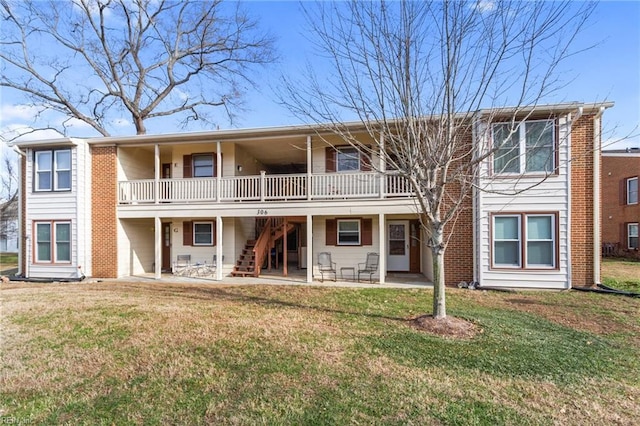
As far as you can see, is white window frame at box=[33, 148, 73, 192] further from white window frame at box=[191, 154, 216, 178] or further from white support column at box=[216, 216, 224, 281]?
white support column at box=[216, 216, 224, 281]

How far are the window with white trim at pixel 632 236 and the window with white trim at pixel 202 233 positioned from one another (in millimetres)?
24429

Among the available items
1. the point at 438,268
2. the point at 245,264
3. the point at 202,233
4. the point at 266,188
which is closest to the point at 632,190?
the point at 438,268

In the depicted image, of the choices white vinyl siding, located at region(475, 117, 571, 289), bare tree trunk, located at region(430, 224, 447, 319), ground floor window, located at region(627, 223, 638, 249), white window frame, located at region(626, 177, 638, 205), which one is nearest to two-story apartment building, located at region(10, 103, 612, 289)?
white vinyl siding, located at region(475, 117, 571, 289)

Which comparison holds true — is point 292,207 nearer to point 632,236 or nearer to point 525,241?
point 525,241

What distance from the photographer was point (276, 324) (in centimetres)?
600

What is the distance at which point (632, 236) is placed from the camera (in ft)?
63.1

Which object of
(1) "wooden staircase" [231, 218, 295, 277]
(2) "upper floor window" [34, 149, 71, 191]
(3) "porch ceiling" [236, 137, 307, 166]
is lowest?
(1) "wooden staircase" [231, 218, 295, 277]

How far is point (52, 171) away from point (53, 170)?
0.06 m

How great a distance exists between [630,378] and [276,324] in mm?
5192

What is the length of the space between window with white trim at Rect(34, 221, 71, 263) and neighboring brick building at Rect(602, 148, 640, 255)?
29.3m

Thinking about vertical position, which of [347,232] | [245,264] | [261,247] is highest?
[347,232]

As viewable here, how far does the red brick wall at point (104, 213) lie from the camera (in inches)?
463

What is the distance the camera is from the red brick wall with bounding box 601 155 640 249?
19.5m

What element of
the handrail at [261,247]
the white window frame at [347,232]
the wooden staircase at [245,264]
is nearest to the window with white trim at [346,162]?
the white window frame at [347,232]
